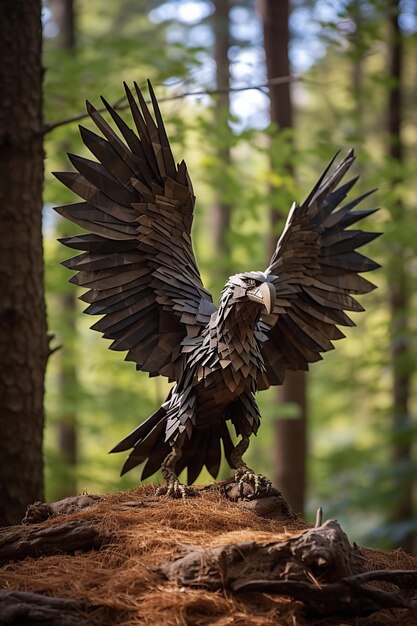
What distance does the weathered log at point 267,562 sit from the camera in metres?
2.43

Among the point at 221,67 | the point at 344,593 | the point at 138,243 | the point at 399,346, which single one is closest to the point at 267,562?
the point at 344,593

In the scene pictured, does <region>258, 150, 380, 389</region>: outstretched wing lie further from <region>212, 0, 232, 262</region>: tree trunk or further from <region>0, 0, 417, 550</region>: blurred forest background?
<region>212, 0, 232, 262</region>: tree trunk

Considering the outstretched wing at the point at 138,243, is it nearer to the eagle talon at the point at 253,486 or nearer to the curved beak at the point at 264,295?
the curved beak at the point at 264,295

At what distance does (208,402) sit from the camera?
3.25 metres

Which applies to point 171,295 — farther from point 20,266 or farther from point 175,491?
point 20,266

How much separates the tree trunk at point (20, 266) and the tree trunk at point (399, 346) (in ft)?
14.8

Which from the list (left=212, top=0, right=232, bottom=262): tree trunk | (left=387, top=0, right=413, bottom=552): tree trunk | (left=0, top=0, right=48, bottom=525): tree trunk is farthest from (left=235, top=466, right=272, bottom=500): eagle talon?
(left=212, top=0, right=232, bottom=262): tree trunk

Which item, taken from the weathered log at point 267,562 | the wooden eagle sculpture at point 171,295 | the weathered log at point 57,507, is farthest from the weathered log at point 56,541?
the wooden eagle sculpture at point 171,295

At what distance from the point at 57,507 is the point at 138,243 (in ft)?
4.21

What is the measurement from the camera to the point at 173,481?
322cm

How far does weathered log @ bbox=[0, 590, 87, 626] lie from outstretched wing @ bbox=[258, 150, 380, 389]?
5.09 ft

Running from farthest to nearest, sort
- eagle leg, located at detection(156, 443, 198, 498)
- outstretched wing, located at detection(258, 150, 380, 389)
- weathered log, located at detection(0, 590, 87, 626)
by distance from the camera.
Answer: outstretched wing, located at detection(258, 150, 380, 389), eagle leg, located at detection(156, 443, 198, 498), weathered log, located at detection(0, 590, 87, 626)

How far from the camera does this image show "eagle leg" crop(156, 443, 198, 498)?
317cm

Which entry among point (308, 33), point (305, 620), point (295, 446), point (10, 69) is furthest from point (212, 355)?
point (308, 33)
